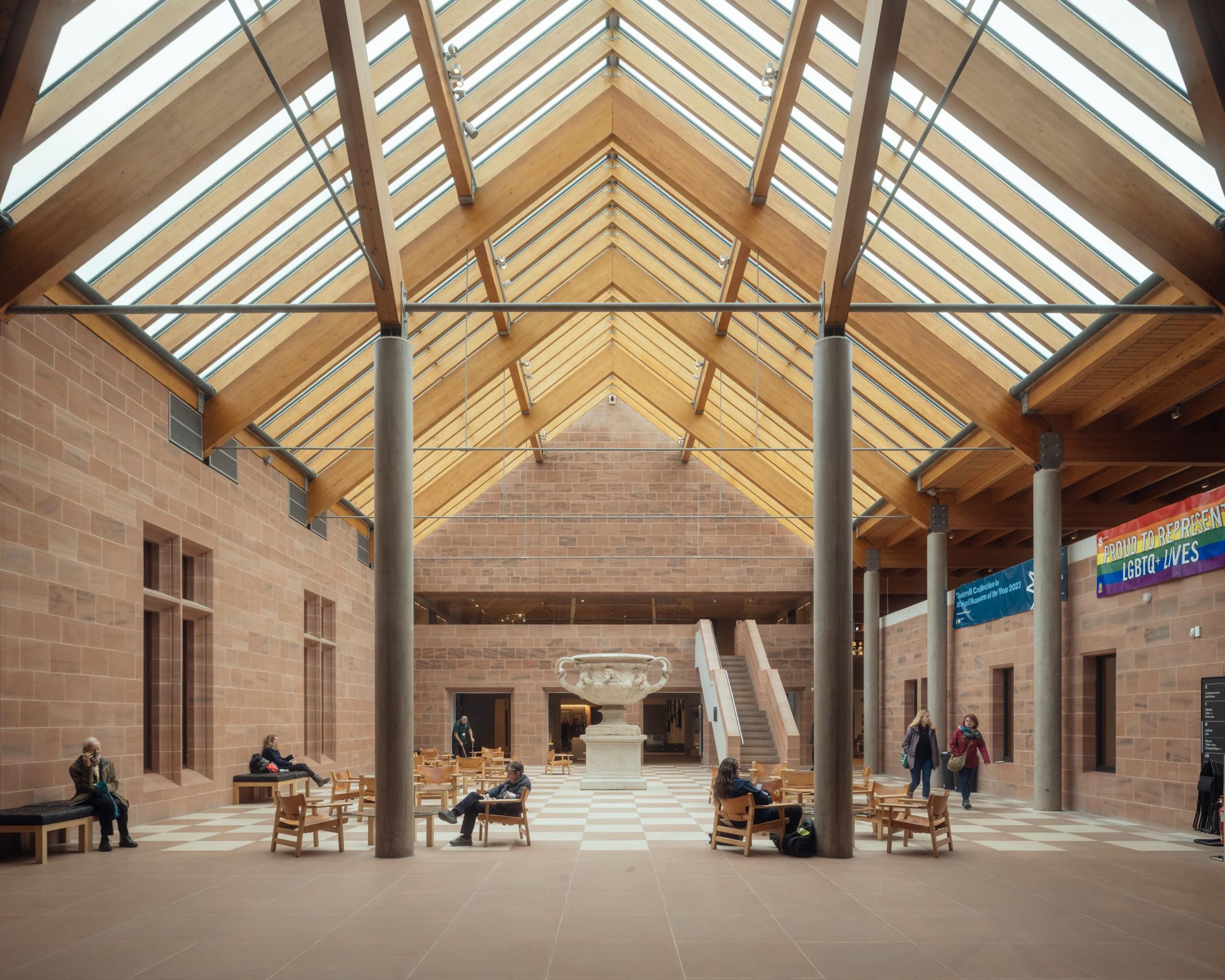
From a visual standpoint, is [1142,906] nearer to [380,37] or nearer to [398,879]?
[398,879]

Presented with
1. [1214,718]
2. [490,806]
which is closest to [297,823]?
[490,806]

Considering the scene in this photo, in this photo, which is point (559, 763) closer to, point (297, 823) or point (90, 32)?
point (297, 823)

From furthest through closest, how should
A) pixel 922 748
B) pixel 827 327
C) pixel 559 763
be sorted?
pixel 559 763, pixel 922 748, pixel 827 327

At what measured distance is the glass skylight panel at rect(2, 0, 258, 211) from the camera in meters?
10.2

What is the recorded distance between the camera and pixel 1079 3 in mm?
9836

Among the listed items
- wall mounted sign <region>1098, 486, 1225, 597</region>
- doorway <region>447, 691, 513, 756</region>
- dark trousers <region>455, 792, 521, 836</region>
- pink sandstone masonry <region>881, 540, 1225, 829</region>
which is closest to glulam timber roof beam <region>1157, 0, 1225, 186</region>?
wall mounted sign <region>1098, 486, 1225, 597</region>

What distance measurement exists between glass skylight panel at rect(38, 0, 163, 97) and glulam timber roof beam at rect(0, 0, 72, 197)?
32.5 inches

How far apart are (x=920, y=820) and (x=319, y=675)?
601 inches

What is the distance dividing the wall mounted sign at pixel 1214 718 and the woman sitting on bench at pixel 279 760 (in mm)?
11951

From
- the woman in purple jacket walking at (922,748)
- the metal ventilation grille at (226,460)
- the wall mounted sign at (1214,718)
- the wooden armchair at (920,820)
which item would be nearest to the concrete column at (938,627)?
the woman in purple jacket walking at (922,748)

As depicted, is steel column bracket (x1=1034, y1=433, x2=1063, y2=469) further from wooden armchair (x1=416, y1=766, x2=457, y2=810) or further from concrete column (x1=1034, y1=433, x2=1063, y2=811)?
wooden armchair (x1=416, y1=766, x2=457, y2=810)

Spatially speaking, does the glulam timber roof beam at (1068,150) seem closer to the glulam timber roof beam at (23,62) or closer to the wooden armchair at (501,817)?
the glulam timber roof beam at (23,62)

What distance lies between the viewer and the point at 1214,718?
11.8 metres

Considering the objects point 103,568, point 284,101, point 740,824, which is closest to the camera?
point 284,101
